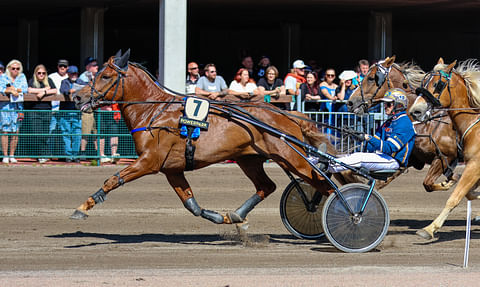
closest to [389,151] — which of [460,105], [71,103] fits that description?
[460,105]

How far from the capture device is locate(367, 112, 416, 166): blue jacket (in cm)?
762

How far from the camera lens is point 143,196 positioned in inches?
456

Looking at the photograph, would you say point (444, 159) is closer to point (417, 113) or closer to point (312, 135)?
point (417, 113)

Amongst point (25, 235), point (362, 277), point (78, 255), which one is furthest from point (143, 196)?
point (362, 277)

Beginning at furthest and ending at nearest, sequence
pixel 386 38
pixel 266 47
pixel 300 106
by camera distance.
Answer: pixel 266 47 < pixel 386 38 < pixel 300 106

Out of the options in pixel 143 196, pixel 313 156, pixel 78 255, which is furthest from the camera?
pixel 143 196

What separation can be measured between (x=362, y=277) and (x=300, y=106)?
797 cm

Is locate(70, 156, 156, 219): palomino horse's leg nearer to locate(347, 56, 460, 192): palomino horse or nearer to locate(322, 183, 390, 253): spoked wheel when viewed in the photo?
locate(322, 183, 390, 253): spoked wheel

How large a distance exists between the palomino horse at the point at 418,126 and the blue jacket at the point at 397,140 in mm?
876

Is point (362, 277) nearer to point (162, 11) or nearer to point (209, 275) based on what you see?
point (209, 275)

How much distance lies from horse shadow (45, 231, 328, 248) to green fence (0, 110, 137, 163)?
202 inches

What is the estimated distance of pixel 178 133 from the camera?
786 cm

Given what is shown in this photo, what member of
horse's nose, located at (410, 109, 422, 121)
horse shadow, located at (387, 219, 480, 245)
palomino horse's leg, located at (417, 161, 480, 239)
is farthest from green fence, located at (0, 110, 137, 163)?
palomino horse's leg, located at (417, 161, 480, 239)

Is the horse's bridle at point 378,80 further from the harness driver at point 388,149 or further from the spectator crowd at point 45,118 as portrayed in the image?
the spectator crowd at point 45,118
